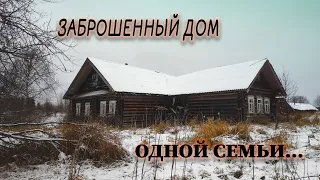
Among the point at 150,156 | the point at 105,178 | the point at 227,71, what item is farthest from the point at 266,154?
the point at 227,71

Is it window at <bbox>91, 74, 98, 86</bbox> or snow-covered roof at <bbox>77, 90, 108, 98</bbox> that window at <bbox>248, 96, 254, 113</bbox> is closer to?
snow-covered roof at <bbox>77, 90, 108, 98</bbox>

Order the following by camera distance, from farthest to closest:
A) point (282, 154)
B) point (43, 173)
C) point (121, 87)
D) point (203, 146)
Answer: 1. point (121, 87)
2. point (203, 146)
3. point (282, 154)
4. point (43, 173)

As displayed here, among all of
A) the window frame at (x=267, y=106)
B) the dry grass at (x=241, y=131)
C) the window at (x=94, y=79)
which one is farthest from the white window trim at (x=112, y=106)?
the window frame at (x=267, y=106)

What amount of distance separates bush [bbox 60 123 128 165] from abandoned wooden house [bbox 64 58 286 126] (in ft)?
27.5

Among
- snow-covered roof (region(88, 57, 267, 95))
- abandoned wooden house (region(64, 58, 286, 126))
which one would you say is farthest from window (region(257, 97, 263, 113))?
snow-covered roof (region(88, 57, 267, 95))

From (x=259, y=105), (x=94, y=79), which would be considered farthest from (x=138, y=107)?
(x=259, y=105)

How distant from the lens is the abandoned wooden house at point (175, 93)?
17245 mm

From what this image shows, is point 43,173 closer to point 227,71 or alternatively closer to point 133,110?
point 133,110

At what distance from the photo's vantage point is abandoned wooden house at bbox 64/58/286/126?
1725 cm

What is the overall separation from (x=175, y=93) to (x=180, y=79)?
4.21m

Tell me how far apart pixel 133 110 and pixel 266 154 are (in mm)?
11975

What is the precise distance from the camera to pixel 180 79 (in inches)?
942

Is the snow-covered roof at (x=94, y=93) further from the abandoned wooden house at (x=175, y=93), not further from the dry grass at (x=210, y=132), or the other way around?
the dry grass at (x=210, y=132)

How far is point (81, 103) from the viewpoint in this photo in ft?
74.4
